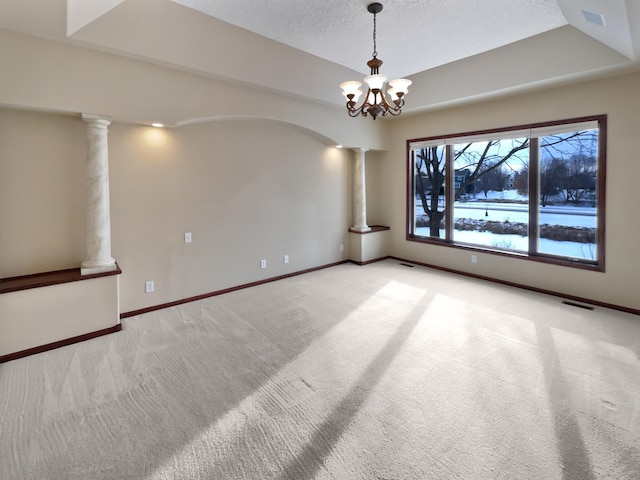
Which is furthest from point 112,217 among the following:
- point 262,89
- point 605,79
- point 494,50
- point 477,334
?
point 605,79

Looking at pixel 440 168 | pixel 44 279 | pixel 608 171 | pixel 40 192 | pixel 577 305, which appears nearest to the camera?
pixel 44 279

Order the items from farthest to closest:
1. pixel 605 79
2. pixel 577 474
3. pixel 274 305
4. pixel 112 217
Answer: pixel 274 305 → pixel 605 79 → pixel 112 217 → pixel 577 474

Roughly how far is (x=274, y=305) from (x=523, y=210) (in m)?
3.99

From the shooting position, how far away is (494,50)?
4.45 m

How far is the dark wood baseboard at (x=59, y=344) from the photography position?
2.94 m

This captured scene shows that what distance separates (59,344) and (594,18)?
233 inches

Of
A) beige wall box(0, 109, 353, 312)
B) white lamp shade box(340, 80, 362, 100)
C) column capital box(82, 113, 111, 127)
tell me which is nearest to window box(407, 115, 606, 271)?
beige wall box(0, 109, 353, 312)

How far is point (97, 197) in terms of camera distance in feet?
11.1

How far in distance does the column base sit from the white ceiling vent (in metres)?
5.19

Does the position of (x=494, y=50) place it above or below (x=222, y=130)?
above

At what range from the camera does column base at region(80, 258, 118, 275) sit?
332cm

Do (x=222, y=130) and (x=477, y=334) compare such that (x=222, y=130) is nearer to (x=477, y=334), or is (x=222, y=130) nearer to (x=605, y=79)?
(x=477, y=334)

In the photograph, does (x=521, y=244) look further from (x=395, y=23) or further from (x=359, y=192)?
(x=395, y=23)

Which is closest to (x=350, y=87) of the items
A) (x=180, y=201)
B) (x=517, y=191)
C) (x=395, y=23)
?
(x=395, y=23)
